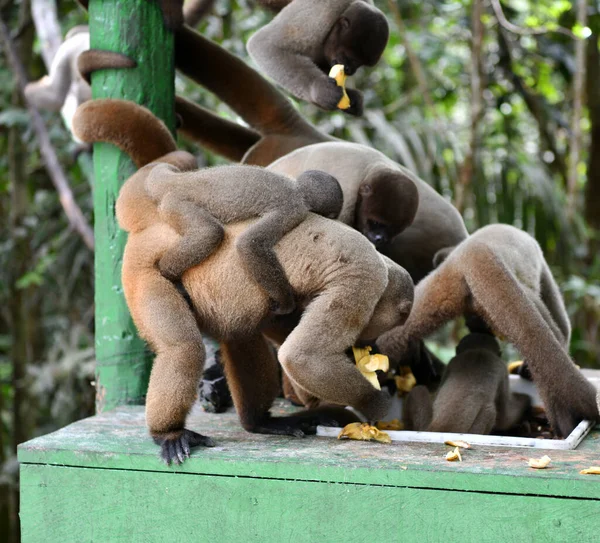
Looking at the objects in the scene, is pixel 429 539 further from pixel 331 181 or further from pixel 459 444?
pixel 331 181

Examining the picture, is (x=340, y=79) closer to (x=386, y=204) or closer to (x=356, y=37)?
(x=356, y=37)

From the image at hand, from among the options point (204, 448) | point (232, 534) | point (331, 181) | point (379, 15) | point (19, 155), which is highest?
point (379, 15)

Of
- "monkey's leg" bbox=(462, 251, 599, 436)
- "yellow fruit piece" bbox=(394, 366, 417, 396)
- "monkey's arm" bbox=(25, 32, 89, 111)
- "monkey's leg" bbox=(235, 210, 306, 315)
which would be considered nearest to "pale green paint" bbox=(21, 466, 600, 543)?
"monkey's leg" bbox=(235, 210, 306, 315)

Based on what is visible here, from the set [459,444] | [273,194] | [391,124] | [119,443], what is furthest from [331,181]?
[391,124]

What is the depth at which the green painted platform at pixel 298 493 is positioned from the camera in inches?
78.8

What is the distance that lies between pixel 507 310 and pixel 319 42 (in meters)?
1.39

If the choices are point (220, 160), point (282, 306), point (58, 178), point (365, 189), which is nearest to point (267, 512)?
point (282, 306)

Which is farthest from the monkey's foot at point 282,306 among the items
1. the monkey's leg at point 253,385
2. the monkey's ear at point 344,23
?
the monkey's ear at point 344,23

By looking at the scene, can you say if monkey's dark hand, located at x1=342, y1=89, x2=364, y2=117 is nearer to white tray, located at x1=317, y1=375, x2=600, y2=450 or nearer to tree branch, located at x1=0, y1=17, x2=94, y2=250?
white tray, located at x1=317, y1=375, x2=600, y2=450

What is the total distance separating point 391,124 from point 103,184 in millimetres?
3547

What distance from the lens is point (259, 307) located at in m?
2.46

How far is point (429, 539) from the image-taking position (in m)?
2.06

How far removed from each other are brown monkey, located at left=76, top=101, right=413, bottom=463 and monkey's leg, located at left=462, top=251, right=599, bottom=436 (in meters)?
0.40

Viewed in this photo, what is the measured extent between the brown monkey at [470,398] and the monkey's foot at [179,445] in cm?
89
